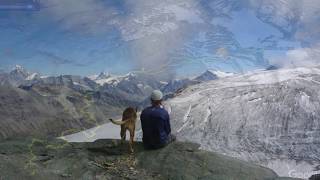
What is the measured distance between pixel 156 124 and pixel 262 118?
14.9 m

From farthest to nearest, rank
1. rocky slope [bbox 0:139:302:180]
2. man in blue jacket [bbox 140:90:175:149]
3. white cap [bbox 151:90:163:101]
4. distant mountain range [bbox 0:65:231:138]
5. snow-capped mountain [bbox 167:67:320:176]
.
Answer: distant mountain range [bbox 0:65:231:138]
snow-capped mountain [bbox 167:67:320:176]
man in blue jacket [bbox 140:90:175:149]
white cap [bbox 151:90:163:101]
rocky slope [bbox 0:139:302:180]

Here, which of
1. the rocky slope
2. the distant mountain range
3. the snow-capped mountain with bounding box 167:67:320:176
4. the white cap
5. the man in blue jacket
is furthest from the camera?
the distant mountain range

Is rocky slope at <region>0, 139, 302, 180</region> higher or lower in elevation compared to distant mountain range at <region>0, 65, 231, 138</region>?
higher

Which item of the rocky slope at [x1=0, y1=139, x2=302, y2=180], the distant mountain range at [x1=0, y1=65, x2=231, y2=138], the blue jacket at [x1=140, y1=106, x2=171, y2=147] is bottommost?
the distant mountain range at [x1=0, y1=65, x2=231, y2=138]

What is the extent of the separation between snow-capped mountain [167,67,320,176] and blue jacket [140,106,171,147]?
11313 mm

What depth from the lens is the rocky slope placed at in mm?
14008

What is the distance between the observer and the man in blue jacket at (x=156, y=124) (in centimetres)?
1579

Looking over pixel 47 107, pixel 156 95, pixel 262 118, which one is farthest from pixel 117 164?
pixel 47 107

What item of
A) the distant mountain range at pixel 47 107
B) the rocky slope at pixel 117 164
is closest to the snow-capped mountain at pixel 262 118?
the rocky slope at pixel 117 164

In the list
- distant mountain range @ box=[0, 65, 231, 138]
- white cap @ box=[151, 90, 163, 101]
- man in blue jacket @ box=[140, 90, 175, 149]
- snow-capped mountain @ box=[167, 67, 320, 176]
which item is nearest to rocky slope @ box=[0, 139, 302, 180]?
man in blue jacket @ box=[140, 90, 175, 149]

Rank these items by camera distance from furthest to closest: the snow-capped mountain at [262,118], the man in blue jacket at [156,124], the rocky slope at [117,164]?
the snow-capped mountain at [262,118]
the man in blue jacket at [156,124]
the rocky slope at [117,164]

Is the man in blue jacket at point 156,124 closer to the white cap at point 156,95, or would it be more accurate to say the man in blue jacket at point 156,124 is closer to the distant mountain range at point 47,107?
the white cap at point 156,95

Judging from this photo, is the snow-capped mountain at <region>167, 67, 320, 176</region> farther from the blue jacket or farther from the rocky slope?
the blue jacket

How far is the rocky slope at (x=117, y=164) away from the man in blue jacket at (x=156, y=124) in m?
0.33
